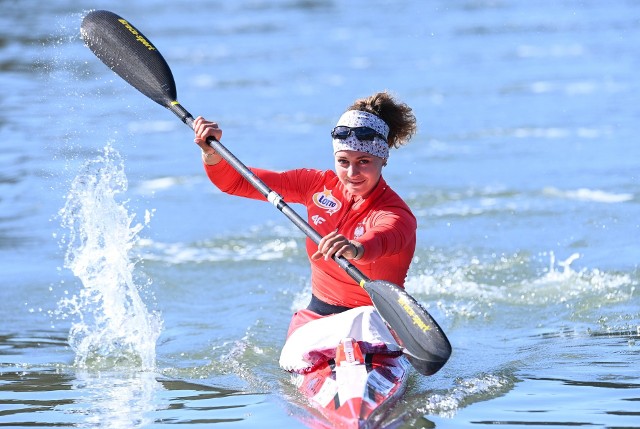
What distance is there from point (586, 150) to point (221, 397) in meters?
7.36

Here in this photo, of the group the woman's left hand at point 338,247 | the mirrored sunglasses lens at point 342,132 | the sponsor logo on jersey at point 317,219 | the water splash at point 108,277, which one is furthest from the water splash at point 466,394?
the water splash at point 108,277

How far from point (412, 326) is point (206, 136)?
1.49 meters

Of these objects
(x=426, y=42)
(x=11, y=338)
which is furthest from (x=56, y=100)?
(x=11, y=338)

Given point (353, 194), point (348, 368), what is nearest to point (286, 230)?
point (353, 194)

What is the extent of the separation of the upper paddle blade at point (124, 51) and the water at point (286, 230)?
0.89m

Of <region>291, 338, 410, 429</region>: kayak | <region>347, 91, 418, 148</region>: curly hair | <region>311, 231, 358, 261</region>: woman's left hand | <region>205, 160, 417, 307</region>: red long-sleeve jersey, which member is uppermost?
<region>347, 91, 418, 148</region>: curly hair

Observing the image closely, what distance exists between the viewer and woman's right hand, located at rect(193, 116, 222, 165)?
5875mm

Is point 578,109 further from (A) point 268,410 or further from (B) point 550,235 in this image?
(A) point 268,410

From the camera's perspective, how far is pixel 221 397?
18.7 ft

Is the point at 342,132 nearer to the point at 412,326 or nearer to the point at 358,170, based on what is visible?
the point at 358,170

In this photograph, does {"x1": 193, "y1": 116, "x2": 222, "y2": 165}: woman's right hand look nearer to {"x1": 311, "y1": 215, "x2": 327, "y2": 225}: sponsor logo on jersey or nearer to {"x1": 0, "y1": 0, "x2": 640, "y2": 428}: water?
{"x1": 311, "y1": 215, "x2": 327, "y2": 225}: sponsor logo on jersey

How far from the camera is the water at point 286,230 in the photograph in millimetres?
5777

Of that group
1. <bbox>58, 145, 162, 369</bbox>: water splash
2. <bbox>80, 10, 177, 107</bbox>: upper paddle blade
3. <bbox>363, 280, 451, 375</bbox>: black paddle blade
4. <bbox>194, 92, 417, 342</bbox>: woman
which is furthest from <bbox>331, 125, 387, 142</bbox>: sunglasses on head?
<bbox>58, 145, 162, 369</bbox>: water splash

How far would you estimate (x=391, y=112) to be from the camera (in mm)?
5914
